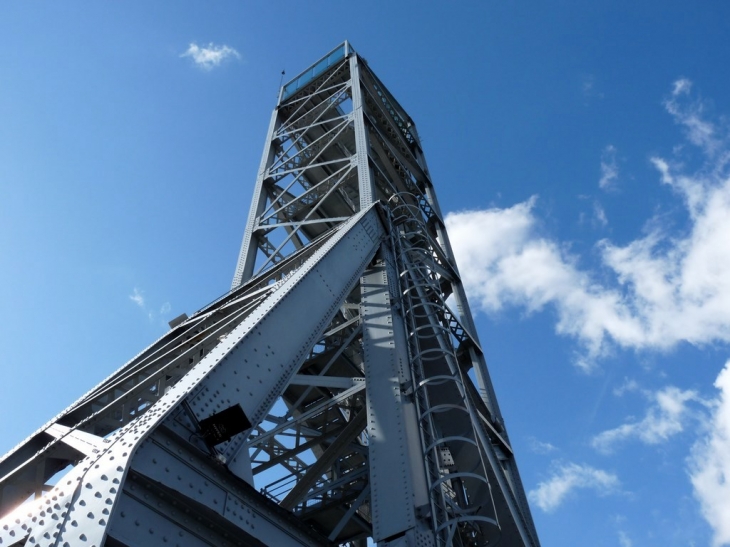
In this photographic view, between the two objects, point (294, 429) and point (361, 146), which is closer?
point (294, 429)

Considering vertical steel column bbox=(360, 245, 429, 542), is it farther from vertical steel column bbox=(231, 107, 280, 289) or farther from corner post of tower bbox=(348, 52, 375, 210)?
vertical steel column bbox=(231, 107, 280, 289)

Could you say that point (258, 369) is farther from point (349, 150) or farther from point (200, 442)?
point (349, 150)

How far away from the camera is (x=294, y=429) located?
10.7 m

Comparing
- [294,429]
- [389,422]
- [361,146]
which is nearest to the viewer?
[389,422]

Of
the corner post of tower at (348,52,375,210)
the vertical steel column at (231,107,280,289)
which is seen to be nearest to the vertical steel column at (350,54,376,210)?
the corner post of tower at (348,52,375,210)

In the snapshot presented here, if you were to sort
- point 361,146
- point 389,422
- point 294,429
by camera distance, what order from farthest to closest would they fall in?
point 361,146 → point 294,429 → point 389,422

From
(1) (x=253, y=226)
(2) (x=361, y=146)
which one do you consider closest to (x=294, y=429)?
(1) (x=253, y=226)

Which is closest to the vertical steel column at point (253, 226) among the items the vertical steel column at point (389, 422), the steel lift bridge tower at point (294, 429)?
the steel lift bridge tower at point (294, 429)

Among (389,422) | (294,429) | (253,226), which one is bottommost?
(389,422)

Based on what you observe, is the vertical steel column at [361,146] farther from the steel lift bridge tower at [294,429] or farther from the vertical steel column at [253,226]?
the vertical steel column at [253,226]

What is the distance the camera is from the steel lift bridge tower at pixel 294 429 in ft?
13.9

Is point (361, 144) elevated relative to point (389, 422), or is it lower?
elevated

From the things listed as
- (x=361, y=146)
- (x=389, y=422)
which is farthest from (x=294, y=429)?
(x=361, y=146)

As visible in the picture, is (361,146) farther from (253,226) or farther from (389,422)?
(389,422)
